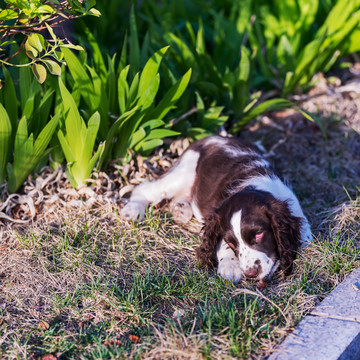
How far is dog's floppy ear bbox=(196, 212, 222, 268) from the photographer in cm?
376

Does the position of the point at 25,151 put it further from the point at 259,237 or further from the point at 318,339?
the point at 318,339

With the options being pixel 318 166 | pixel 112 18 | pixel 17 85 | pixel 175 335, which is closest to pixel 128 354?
pixel 175 335

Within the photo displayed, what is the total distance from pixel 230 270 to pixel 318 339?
2.92 ft

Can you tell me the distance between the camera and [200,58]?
5488 millimetres

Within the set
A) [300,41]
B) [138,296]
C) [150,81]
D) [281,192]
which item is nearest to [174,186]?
[150,81]

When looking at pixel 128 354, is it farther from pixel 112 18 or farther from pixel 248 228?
pixel 112 18

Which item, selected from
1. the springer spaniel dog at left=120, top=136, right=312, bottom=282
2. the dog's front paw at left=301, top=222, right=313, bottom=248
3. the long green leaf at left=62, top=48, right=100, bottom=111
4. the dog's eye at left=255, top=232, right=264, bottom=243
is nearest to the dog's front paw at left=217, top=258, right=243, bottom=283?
the springer spaniel dog at left=120, top=136, right=312, bottom=282

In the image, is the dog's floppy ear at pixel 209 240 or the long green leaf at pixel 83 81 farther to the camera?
the long green leaf at pixel 83 81

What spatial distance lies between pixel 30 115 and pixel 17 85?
18.6 inches

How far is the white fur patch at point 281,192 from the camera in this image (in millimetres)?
3951

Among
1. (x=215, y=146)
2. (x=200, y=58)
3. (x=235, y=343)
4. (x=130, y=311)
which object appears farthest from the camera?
(x=200, y=58)

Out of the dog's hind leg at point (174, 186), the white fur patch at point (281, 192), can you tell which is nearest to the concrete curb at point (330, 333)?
the white fur patch at point (281, 192)

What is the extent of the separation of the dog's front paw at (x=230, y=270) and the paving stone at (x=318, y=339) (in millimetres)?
655

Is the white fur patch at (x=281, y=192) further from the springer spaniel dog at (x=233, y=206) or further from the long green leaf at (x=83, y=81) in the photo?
the long green leaf at (x=83, y=81)
